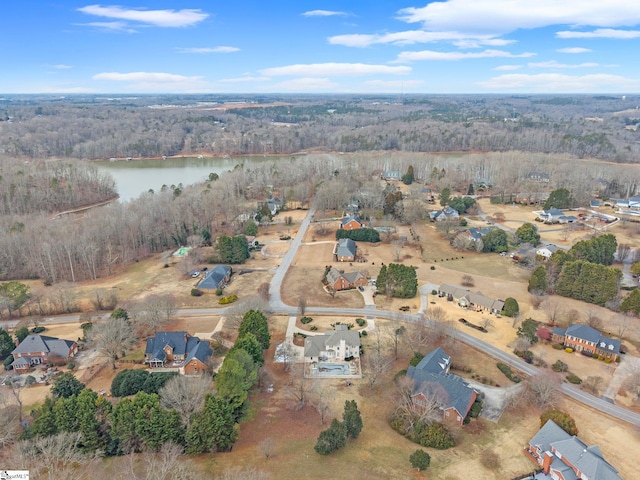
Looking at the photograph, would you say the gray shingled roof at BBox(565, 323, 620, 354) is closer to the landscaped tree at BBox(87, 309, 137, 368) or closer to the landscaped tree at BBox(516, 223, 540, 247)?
the landscaped tree at BBox(516, 223, 540, 247)

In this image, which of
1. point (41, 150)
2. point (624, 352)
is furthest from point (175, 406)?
point (41, 150)

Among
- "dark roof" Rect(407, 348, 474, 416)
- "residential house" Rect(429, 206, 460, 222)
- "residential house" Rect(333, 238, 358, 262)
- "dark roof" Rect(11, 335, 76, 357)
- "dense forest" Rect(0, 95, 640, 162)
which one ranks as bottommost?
"dark roof" Rect(11, 335, 76, 357)

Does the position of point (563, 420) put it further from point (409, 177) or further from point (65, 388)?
point (409, 177)

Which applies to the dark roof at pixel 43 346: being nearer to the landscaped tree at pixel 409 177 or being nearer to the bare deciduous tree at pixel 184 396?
the bare deciduous tree at pixel 184 396

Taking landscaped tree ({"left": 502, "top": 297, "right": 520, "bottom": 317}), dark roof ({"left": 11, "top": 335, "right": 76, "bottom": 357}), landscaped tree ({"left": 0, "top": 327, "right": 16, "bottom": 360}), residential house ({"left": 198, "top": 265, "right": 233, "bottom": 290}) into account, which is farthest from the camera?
residential house ({"left": 198, "top": 265, "right": 233, "bottom": 290})

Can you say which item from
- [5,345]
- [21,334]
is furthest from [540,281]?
[5,345]

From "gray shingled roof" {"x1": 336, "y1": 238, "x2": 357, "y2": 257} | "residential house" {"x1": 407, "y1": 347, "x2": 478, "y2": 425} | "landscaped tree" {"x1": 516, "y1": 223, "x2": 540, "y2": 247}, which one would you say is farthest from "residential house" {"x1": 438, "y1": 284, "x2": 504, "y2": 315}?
"landscaped tree" {"x1": 516, "y1": 223, "x2": 540, "y2": 247}
